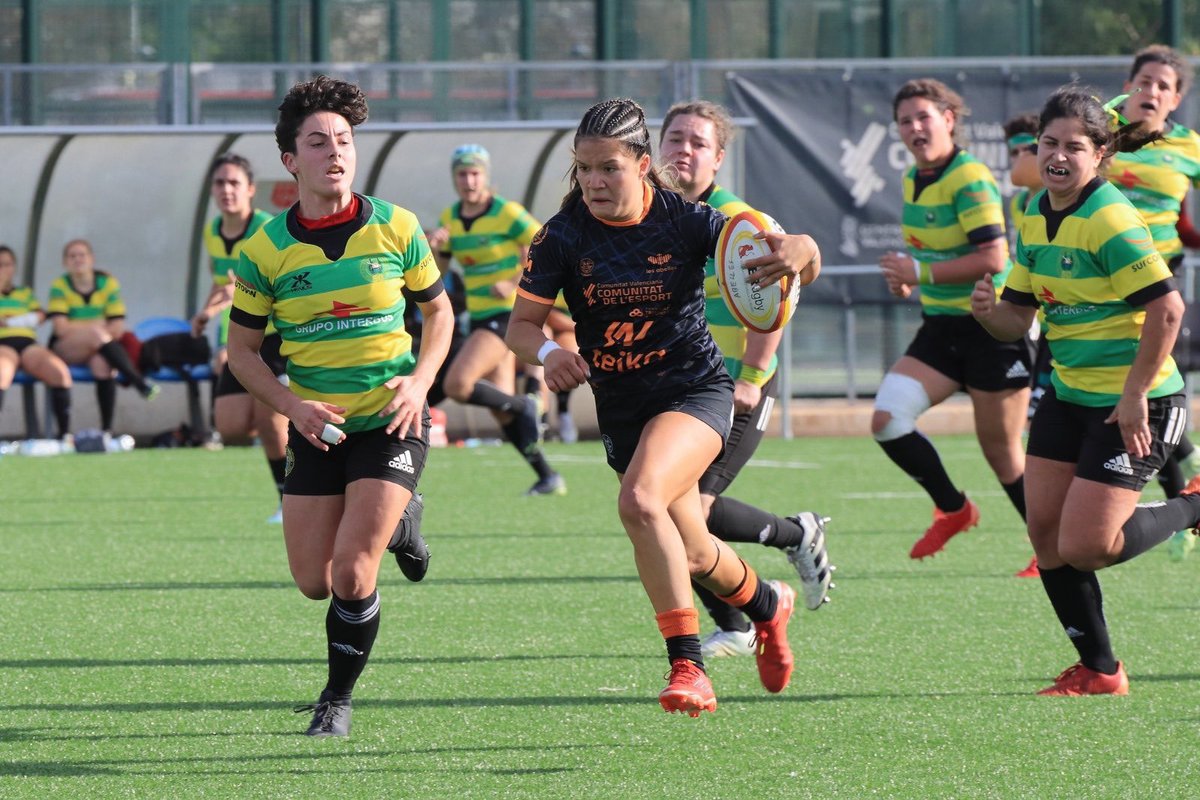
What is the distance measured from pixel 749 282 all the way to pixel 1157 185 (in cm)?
321

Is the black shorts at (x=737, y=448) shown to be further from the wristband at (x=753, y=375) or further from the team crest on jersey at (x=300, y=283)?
the team crest on jersey at (x=300, y=283)

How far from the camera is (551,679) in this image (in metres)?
5.87

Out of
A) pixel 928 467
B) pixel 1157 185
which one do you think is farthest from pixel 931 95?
pixel 928 467

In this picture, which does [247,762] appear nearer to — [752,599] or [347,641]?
[347,641]

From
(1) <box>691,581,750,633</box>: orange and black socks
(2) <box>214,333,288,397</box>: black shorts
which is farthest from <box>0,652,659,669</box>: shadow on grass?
(2) <box>214,333,288,397</box>: black shorts

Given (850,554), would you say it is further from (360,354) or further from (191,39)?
(191,39)

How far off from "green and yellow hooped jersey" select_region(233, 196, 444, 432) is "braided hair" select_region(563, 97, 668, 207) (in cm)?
61

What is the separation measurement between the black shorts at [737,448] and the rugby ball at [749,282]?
A: 1.08 m

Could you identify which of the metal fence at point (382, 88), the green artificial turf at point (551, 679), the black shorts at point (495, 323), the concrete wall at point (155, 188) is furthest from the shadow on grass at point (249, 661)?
the concrete wall at point (155, 188)

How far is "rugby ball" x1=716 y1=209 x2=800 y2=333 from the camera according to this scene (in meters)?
5.05

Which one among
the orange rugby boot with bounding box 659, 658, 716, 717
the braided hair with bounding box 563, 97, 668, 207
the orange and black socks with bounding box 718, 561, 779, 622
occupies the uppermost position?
the braided hair with bounding box 563, 97, 668, 207

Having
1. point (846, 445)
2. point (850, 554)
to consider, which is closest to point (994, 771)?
point (850, 554)

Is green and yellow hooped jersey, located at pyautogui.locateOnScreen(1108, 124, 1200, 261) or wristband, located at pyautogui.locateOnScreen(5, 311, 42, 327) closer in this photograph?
green and yellow hooped jersey, located at pyautogui.locateOnScreen(1108, 124, 1200, 261)

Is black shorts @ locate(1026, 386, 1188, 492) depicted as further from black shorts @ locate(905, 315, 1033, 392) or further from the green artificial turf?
black shorts @ locate(905, 315, 1033, 392)
